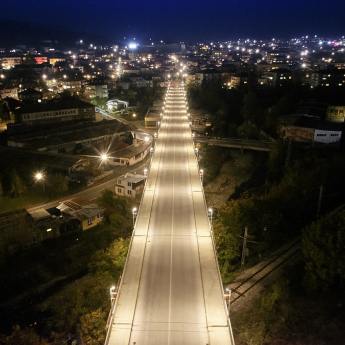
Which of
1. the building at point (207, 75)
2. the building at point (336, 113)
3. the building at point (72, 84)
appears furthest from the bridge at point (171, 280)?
the building at point (207, 75)

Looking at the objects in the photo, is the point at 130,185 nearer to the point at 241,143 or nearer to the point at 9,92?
the point at 241,143

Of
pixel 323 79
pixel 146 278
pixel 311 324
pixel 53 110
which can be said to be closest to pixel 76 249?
pixel 146 278

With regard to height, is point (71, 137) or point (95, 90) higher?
point (95, 90)

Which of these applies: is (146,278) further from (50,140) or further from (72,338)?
(50,140)

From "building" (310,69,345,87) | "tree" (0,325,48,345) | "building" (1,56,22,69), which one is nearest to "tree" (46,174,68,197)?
"tree" (0,325,48,345)

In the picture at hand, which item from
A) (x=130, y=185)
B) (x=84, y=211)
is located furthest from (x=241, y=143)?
(x=84, y=211)

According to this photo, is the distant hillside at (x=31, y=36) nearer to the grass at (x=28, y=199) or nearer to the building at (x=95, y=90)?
the building at (x=95, y=90)
